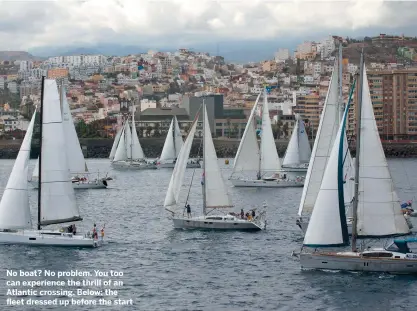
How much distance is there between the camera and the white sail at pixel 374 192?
3169cm

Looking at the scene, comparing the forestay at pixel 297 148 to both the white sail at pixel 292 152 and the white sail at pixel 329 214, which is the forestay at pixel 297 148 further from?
the white sail at pixel 329 214

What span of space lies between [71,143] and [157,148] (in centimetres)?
6958

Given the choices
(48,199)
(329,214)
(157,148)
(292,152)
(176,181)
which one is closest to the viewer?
(329,214)

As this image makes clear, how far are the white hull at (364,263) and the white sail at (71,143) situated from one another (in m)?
29.7

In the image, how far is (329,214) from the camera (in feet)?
104

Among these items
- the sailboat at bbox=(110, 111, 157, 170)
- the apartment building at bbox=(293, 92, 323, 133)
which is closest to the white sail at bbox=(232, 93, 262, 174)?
the sailboat at bbox=(110, 111, 157, 170)

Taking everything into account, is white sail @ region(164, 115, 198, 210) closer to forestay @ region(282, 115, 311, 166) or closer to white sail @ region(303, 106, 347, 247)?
white sail @ region(303, 106, 347, 247)

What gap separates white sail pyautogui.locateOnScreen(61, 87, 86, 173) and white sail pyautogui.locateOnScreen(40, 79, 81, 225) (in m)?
22.2

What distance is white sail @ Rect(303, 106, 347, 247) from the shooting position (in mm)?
31547

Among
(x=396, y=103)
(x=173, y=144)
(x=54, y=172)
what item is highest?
(x=54, y=172)

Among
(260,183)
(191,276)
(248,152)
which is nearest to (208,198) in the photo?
(191,276)

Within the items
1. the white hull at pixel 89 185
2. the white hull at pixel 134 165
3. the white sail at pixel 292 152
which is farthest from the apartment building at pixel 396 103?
the white hull at pixel 89 185

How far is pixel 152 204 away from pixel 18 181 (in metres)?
19.0

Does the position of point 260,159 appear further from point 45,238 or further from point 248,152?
point 45,238
